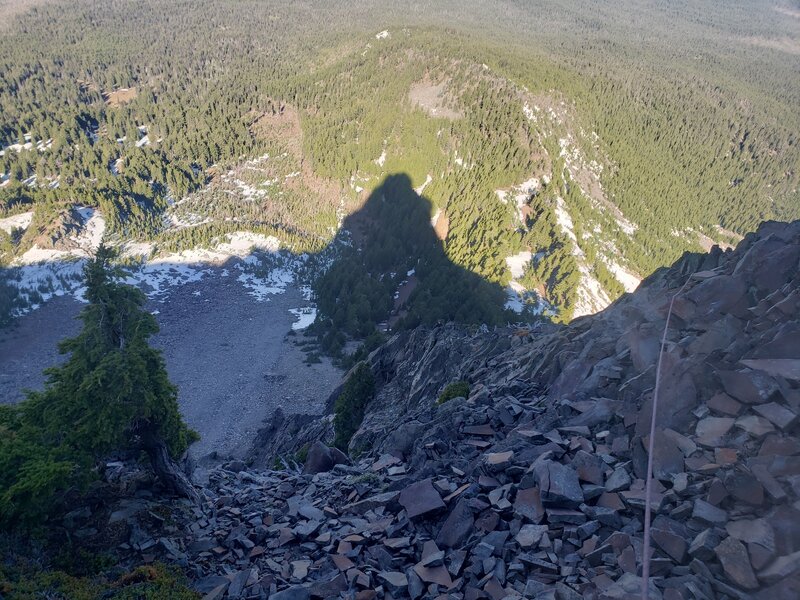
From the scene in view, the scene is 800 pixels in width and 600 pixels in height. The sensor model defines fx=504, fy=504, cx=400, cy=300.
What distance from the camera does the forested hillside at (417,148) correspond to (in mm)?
76000

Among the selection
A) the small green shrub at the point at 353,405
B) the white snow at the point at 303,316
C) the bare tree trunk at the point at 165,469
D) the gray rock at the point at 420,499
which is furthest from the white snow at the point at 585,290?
the bare tree trunk at the point at 165,469

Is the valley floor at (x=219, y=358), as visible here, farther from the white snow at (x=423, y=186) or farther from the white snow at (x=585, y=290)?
the white snow at (x=585, y=290)

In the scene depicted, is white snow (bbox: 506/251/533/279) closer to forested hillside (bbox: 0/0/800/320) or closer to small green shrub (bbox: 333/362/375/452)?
forested hillside (bbox: 0/0/800/320)

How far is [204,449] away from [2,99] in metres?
134

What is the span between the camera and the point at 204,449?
4059 cm

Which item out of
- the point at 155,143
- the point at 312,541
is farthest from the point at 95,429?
the point at 155,143

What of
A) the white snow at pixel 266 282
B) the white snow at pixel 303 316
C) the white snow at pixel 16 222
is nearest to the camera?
the white snow at pixel 303 316

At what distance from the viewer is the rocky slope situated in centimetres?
908

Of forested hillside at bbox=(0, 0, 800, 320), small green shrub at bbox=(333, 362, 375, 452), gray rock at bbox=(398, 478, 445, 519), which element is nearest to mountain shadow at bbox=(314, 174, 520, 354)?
forested hillside at bbox=(0, 0, 800, 320)

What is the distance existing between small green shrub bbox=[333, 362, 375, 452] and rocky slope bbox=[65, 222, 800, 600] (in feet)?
37.0

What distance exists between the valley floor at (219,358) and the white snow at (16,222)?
72.1ft

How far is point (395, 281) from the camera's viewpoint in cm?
6781

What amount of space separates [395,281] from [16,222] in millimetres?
59283

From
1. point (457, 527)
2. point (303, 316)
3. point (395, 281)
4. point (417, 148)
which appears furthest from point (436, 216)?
point (457, 527)
